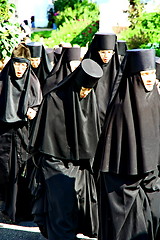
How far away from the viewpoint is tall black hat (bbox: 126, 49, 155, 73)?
161 inches

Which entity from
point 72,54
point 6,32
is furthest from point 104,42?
point 6,32

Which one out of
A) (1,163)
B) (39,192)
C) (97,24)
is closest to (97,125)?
(39,192)

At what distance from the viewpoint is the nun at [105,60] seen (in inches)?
256

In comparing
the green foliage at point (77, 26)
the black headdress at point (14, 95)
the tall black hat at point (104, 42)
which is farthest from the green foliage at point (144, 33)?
the black headdress at point (14, 95)

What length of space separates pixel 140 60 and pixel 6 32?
376cm

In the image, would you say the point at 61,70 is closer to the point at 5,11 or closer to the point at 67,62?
the point at 67,62

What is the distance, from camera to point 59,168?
16.3 ft

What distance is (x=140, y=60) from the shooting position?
412 cm

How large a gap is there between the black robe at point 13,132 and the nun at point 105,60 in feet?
3.11

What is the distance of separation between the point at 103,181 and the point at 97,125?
0.83 m

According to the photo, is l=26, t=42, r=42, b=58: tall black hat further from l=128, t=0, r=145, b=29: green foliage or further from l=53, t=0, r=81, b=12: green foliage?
l=53, t=0, r=81, b=12: green foliage

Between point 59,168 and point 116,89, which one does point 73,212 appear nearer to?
point 59,168

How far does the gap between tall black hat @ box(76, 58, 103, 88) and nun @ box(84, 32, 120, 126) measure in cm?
152

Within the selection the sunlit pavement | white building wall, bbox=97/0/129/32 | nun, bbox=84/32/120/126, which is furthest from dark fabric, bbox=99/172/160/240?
white building wall, bbox=97/0/129/32
